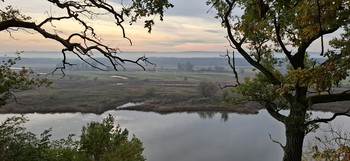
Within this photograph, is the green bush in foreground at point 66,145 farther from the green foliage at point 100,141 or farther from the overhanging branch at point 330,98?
the overhanging branch at point 330,98

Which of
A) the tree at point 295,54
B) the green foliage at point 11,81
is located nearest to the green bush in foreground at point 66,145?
the green foliage at point 11,81

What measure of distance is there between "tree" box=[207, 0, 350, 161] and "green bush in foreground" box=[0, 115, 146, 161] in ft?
24.8

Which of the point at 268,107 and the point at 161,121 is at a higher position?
the point at 268,107

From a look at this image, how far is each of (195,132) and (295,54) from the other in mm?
31672

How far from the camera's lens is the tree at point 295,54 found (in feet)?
18.4

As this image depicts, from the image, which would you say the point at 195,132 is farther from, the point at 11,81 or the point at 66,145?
the point at 11,81

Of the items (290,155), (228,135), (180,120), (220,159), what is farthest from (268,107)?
(180,120)

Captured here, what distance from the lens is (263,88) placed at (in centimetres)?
1023

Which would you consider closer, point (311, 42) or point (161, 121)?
point (311, 42)

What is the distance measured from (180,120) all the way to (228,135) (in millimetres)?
11071

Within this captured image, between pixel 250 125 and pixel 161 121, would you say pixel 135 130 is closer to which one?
pixel 161 121

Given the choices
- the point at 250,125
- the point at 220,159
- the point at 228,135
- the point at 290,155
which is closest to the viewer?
the point at 290,155

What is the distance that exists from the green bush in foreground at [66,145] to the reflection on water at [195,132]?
1223 centimetres

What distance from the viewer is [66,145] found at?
17203 millimetres
